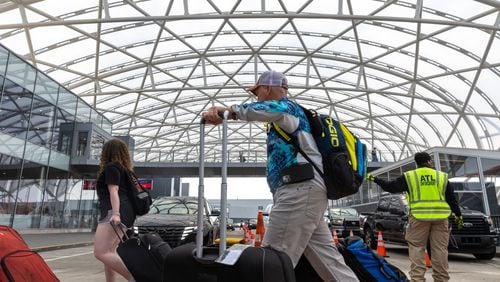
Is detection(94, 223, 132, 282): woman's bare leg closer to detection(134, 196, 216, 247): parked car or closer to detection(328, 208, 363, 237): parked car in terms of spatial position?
detection(134, 196, 216, 247): parked car

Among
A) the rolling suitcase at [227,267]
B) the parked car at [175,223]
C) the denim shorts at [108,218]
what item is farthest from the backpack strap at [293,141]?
the parked car at [175,223]

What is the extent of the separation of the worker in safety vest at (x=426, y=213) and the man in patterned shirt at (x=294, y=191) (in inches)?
99.6

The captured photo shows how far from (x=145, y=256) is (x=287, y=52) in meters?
26.0

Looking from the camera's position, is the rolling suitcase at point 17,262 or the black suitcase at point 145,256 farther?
the black suitcase at point 145,256

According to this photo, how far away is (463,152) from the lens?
13695 mm

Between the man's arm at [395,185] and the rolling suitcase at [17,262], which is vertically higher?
the man's arm at [395,185]

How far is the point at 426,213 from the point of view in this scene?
16.2 ft

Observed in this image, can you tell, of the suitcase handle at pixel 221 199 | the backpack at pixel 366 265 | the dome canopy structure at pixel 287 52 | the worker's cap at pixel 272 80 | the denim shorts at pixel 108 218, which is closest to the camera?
the suitcase handle at pixel 221 199

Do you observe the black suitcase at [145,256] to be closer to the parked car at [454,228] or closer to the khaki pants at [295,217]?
the khaki pants at [295,217]

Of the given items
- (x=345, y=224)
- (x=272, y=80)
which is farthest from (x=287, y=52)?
(x=272, y=80)

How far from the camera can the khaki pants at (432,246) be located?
15.7ft

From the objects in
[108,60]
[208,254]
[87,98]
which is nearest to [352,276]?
[208,254]

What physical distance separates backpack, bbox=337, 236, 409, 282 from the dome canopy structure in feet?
Result: 55.9

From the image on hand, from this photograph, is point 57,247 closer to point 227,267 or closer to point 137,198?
point 137,198
